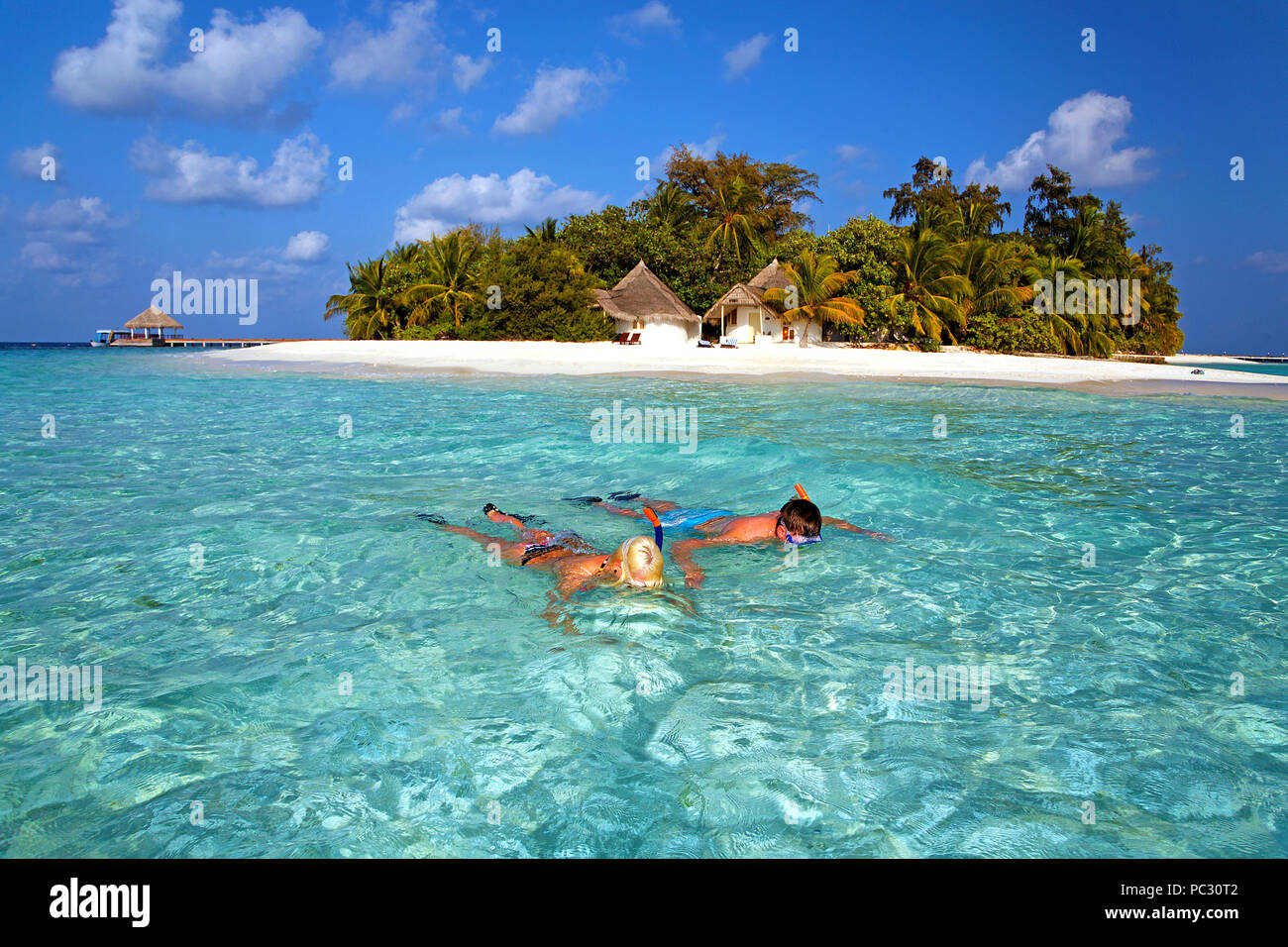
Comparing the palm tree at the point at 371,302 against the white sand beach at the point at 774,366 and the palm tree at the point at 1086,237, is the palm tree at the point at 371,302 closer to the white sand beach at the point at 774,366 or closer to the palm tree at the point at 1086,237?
the white sand beach at the point at 774,366

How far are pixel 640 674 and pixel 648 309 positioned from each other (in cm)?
3223


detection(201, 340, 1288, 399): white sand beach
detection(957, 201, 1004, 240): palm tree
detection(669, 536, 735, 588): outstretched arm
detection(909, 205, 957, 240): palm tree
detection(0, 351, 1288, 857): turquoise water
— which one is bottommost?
detection(0, 351, 1288, 857): turquoise water

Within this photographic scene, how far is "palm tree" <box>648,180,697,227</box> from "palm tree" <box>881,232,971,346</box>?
13167mm

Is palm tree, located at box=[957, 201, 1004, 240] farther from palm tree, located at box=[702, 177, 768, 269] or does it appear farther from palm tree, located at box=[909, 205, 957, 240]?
palm tree, located at box=[702, 177, 768, 269]

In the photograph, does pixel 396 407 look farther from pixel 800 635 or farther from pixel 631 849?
pixel 631 849

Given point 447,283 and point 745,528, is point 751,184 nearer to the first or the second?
point 447,283

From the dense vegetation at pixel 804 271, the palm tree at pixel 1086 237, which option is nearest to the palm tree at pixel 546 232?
the dense vegetation at pixel 804 271

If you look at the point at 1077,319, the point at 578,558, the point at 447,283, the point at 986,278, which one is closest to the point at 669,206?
the point at 447,283

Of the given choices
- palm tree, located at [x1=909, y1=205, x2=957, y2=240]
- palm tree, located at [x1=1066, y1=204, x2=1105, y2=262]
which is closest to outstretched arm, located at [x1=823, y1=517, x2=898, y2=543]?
palm tree, located at [x1=909, y1=205, x2=957, y2=240]

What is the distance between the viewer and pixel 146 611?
14.7 feet

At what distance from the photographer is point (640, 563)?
4418 millimetres

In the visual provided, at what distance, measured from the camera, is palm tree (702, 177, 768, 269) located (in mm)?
38500
